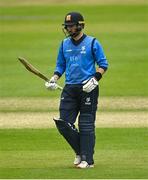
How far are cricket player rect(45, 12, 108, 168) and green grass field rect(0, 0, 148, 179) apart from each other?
358 millimetres

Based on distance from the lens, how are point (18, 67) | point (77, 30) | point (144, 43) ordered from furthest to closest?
point (144, 43) < point (18, 67) < point (77, 30)

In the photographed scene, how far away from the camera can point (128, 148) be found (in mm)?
14117

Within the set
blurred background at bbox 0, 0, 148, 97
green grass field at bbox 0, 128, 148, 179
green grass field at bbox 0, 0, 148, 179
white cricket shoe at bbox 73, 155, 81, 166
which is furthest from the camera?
blurred background at bbox 0, 0, 148, 97

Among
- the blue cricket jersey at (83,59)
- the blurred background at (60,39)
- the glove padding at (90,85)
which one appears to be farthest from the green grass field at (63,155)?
the blurred background at (60,39)

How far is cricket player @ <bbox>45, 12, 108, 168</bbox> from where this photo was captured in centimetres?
1250

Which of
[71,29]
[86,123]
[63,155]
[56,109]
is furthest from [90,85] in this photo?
[56,109]

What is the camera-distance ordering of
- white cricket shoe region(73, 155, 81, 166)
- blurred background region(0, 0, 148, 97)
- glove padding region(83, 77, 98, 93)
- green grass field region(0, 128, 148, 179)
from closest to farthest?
green grass field region(0, 128, 148, 179), glove padding region(83, 77, 98, 93), white cricket shoe region(73, 155, 81, 166), blurred background region(0, 0, 148, 97)

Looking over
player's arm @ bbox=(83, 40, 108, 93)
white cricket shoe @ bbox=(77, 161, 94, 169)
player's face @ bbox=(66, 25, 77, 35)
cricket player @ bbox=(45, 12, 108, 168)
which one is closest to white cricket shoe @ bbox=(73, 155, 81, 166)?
cricket player @ bbox=(45, 12, 108, 168)

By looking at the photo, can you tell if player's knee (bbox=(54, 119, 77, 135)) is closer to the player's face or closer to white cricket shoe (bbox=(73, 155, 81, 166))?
white cricket shoe (bbox=(73, 155, 81, 166))

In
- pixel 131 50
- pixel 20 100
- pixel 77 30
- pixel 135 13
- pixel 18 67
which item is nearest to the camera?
pixel 77 30

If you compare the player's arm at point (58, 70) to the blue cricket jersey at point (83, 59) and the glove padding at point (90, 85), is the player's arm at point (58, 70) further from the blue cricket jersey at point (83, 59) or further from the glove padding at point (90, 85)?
the glove padding at point (90, 85)

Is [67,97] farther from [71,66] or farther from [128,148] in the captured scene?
[128,148]

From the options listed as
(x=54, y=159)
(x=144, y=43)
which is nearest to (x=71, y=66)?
(x=54, y=159)

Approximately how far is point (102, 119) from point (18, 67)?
11.1 meters
